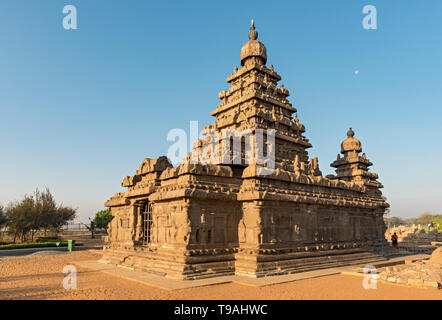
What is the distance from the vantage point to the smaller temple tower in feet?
106

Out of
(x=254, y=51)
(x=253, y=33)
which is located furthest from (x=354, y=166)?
(x=253, y=33)

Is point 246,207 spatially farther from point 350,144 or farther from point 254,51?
point 350,144

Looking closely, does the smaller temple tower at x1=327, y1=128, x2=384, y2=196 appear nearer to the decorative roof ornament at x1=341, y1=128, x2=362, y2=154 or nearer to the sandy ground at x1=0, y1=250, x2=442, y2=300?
the decorative roof ornament at x1=341, y1=128, x2=362, y2=154

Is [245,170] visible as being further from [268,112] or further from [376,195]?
[376,195]

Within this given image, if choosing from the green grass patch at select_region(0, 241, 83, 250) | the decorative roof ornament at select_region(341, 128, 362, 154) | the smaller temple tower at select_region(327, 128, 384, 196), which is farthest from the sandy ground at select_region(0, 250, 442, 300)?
the green grass patch at select_region(0, 241, 83, 250)

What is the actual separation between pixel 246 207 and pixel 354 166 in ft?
65.4

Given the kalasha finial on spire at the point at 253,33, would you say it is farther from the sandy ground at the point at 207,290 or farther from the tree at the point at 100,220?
the tree at the point at 100,220

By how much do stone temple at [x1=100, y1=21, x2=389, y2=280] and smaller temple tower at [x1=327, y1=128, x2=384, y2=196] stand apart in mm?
6558

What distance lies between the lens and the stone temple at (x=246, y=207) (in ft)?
53.9

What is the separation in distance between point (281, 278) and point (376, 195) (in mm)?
22549

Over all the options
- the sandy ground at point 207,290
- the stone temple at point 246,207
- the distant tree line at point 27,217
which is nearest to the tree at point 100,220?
the distant tree line at point 27,217

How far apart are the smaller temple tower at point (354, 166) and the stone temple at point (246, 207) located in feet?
21.5
